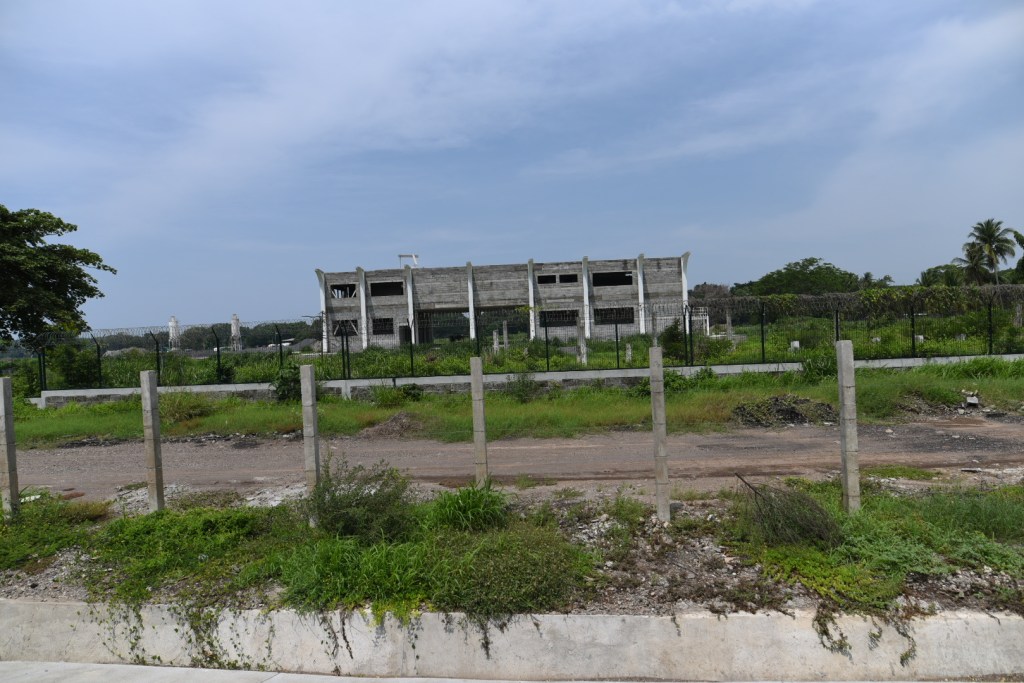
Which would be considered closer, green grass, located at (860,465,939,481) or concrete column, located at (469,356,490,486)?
concrete column, located at (469,356,490,486)

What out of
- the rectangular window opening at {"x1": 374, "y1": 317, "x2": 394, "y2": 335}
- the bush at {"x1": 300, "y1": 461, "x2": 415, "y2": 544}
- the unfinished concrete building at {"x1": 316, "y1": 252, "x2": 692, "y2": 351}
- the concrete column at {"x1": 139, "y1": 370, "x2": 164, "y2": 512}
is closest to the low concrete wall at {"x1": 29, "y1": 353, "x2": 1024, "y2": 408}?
the concrete column at {"x1": 139, "y1": 370, "x2": 164, "y2": 512}

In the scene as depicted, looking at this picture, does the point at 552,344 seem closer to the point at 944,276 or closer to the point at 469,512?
the point at 469,512

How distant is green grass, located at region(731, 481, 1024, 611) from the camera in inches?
188

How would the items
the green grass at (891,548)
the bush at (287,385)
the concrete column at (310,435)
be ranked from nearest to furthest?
the green grass at (891,548) < the concrete column at (310,435) < the bush at (287,385)

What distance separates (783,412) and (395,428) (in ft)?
25.0

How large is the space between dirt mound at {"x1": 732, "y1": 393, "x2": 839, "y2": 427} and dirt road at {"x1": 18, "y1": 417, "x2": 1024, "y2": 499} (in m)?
0.50

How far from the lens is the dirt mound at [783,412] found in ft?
43.3

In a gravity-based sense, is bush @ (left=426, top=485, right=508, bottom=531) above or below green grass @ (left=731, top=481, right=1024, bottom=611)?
above

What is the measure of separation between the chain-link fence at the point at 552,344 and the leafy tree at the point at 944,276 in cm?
3774

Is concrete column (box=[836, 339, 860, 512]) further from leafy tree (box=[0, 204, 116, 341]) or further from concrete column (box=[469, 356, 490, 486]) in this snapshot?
leafy tree (box=[0, 204, 116, 341])

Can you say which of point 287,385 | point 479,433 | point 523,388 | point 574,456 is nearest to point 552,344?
point 523,388

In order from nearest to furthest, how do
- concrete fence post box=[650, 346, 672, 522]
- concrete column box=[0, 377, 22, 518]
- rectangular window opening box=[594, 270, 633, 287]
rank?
concrete fence post box=[650, 346, 672, 522]
concrete column box=[0, 377, 22, 518]
rectangular window opening box=[594, 270, 633, 287]

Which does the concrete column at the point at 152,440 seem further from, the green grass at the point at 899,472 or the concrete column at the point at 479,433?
the green grass at the point at 899,472

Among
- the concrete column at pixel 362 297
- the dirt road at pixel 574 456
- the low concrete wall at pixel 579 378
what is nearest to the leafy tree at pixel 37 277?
the low concrete wall at pixel 579 378
